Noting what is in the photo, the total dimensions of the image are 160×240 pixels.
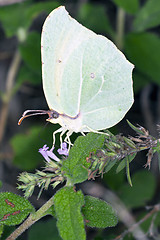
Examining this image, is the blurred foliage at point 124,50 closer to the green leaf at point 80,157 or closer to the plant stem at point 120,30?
the plant stem at point 120,30

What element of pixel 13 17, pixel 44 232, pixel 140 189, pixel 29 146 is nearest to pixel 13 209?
pixel 44 232

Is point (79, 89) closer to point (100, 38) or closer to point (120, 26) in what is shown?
point (100, 38)

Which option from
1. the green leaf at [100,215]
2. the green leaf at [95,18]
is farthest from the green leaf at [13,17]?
the green leaf at [100,215]

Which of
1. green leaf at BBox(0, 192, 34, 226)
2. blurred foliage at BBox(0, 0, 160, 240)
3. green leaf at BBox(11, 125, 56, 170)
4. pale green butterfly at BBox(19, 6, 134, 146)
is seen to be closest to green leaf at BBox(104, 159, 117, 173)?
green leaf at BBox(0, 192, 34, 226)

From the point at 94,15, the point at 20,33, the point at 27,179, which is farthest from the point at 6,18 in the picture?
the point at 27,179

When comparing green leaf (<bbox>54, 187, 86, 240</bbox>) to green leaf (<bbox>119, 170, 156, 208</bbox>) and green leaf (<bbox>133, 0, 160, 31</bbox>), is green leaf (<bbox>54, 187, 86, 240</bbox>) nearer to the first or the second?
green leaf (<bbox>119, 170, 156, 208</bbox>)

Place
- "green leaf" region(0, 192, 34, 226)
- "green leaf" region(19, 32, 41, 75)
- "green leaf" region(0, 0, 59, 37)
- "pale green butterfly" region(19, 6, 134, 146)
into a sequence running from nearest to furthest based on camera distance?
"green leaf" region(0, 192, 34, 226) → "pale green butterfly" region(19, 6, 134, 146) → "green leaf" region(0, 0, 59, 37) → "green leaf" region(19, 32, 41, 75)
